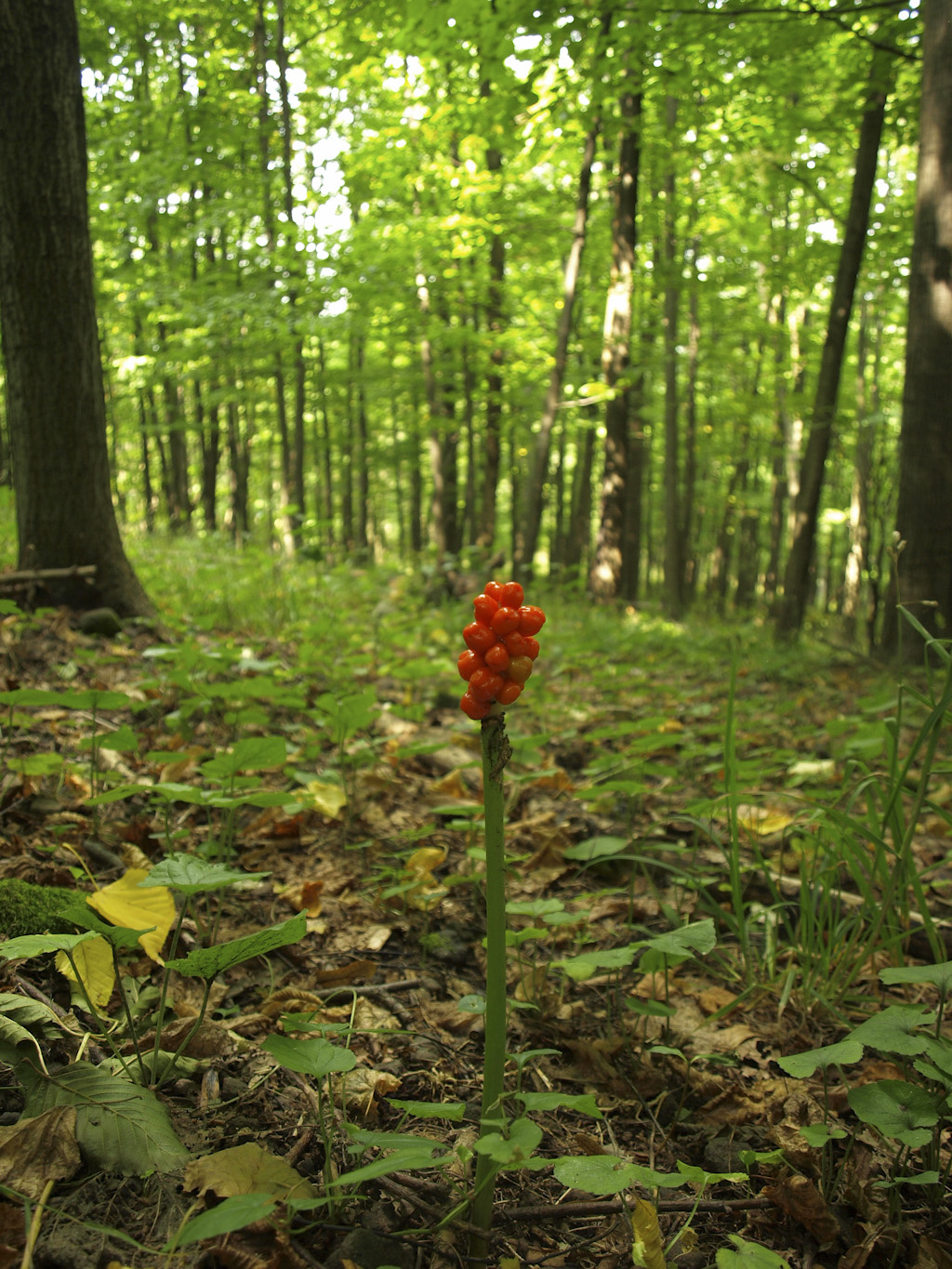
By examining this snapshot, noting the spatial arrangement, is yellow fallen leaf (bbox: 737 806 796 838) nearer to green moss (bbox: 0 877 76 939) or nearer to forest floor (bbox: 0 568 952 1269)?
forest floor (bbox: 0 568 952 1269)

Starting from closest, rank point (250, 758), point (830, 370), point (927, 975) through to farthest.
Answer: point (927, 975) < point (250, 758) < point (830, 370)

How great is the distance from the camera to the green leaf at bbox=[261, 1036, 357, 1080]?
1122mm

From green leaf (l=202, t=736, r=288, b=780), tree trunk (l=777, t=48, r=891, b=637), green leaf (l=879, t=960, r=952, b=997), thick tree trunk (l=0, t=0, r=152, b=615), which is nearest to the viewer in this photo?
green leaf (l=879, t=960, r=952, b=997)

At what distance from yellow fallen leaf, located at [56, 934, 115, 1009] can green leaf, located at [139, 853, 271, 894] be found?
229 millimetres

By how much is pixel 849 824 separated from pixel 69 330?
4.39 meters

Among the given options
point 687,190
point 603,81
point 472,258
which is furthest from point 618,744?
point 687,190

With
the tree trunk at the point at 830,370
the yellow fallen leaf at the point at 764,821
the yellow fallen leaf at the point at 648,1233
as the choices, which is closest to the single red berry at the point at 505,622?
the yellow fallen leaf at the point at 648,1233

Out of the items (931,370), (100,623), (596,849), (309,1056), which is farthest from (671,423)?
(309,1056)

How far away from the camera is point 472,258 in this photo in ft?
39.3

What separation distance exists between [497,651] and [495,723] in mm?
98

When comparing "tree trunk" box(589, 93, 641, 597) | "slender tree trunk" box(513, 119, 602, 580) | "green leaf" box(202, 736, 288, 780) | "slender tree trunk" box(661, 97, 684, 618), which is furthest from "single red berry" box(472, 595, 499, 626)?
"slender tree trunk" box(661, 97, 684, 618)

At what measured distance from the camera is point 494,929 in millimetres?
1034

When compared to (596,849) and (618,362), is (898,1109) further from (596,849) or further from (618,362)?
(618,362)

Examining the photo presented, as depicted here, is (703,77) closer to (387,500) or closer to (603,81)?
(603,81)
